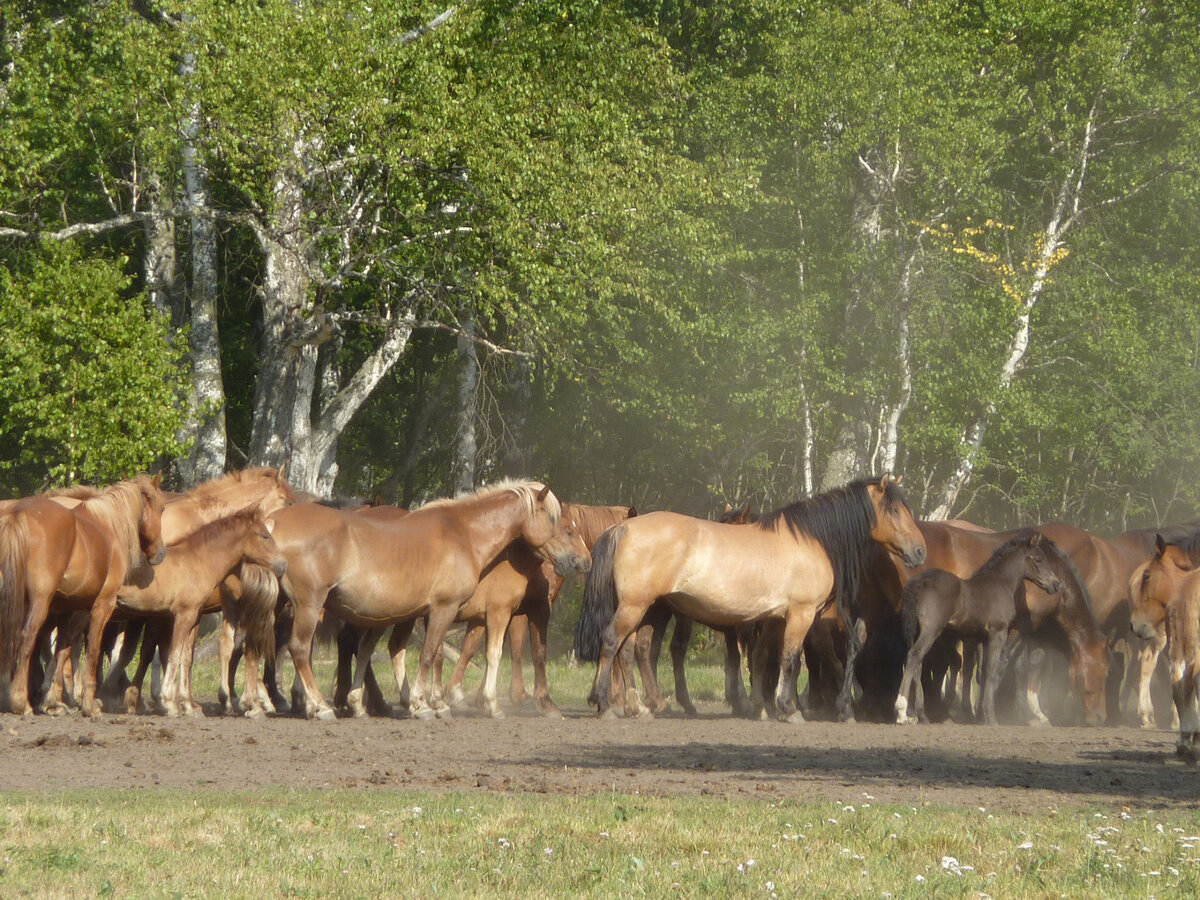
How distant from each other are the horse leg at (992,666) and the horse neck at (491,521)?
16.9 feet

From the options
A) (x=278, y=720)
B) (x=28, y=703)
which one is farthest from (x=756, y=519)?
(x=28, y=703)

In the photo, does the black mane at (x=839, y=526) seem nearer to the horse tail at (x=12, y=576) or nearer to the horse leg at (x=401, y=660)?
the horse leg at (x=401, y=660)

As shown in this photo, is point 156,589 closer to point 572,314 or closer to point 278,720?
point 278,720

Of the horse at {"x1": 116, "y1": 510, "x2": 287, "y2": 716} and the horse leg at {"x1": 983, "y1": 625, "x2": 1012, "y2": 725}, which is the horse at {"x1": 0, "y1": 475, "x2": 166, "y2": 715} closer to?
Answer: the horse at {"x1": 116, "y1": 510, "x2": 287, "y2": 716}

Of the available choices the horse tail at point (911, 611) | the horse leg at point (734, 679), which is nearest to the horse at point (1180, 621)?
the horse tail at point (911, 611)

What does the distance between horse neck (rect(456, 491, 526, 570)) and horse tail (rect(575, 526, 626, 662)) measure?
103 cm

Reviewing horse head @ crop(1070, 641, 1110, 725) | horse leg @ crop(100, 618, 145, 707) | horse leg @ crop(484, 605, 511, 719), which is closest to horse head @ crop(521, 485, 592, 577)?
horse leg @ crop(484, 605, 511, 719)

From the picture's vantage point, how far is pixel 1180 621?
12.1 m

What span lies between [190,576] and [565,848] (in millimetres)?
7724

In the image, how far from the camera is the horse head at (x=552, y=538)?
15.6 meters

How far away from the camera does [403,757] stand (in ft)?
37.5

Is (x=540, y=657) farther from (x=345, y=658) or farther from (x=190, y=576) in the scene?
(x=190, y=576)

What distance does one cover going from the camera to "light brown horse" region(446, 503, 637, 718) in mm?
15664

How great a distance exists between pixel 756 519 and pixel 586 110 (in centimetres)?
843
